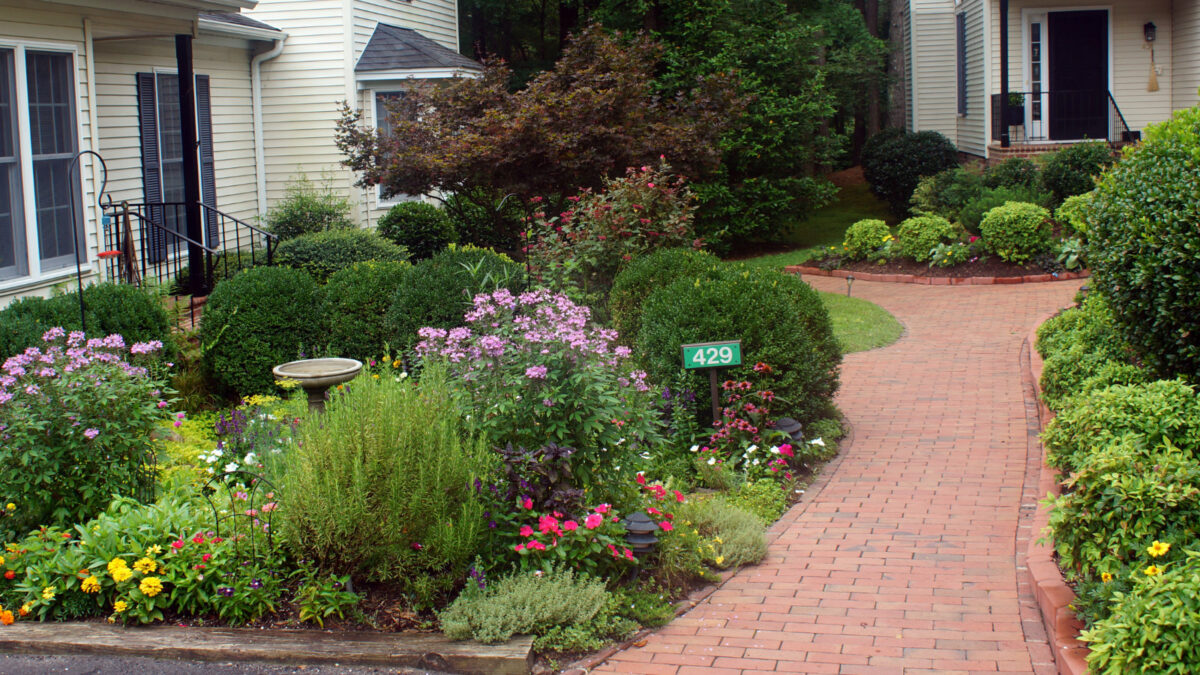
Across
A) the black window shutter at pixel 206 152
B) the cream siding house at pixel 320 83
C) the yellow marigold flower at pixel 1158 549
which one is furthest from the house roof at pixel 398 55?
the yellow marigold flower at pixel 1158 549

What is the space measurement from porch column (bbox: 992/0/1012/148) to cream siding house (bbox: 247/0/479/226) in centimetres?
961

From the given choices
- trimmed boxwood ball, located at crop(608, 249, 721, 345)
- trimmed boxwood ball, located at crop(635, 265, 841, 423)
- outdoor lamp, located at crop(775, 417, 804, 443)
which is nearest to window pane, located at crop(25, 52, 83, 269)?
A: trimmed boxwood ball, located at crop(608, 249, 721, 345)

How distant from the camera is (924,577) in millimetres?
5488

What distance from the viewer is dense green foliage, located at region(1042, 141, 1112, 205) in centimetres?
1738

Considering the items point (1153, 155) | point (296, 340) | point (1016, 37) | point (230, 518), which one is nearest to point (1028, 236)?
point (1016, 37)

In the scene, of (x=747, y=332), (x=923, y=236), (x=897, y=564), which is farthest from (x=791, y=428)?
(x=923, y=236)

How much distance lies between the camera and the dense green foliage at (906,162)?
22.7 meters

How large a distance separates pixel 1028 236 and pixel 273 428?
12.2 metres

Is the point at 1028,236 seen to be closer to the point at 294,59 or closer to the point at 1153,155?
the point at 1153,155

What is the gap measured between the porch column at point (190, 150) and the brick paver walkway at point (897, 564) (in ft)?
23.1

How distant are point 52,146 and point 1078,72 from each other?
18036 mm

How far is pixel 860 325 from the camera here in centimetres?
1262

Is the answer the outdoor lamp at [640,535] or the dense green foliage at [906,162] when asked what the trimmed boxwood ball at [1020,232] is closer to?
the dense green foliage at [906,162]

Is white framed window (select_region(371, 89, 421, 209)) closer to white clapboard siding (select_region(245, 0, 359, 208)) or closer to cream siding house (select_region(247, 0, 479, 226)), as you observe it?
cream siding house (select_region(247, 0, 479, 226))
